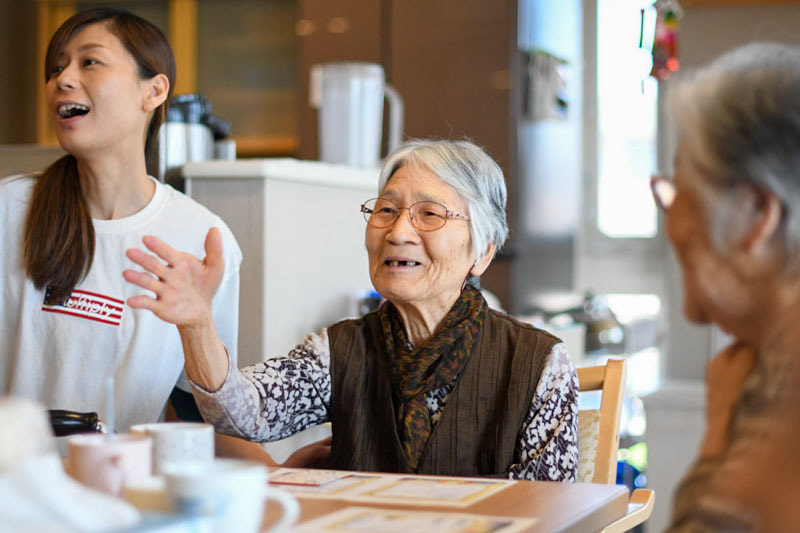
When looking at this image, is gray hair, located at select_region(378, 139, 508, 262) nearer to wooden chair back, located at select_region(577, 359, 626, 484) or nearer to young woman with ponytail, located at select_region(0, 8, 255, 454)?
wooden chair back, located at select_region(577, 359, 626, 484)

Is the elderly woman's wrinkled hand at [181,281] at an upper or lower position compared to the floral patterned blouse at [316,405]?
upper

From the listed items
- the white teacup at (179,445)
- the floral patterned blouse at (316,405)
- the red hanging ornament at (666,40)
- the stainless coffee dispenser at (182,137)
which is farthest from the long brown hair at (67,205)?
the red hanging ornament at (666,40)

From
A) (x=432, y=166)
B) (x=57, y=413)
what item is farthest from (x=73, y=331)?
(x=432, y=166)

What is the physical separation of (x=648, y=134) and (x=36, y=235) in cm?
405

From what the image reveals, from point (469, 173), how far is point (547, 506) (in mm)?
736

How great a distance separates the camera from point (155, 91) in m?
1.99

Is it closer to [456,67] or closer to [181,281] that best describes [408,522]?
[181,281]

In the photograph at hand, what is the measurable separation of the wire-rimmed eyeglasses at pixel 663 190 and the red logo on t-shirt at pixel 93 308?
3.62ft

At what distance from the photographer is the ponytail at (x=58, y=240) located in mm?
1863

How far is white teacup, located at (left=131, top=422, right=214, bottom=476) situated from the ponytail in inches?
32.5

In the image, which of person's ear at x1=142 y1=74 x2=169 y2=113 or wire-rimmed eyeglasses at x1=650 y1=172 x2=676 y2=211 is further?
person's ear at x1=142 y1=74 x2=169 y2=113

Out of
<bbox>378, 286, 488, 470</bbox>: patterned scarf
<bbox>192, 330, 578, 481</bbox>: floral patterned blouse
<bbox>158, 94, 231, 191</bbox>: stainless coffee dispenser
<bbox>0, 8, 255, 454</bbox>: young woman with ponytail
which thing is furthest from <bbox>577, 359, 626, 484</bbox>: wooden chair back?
<bbox>158, 94, 231, 191</bbox>: stainless coffee dispenser

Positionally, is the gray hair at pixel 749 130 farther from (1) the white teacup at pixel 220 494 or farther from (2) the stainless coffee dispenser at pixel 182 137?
(2) the stainless coffee dispenser at pixel 182 137

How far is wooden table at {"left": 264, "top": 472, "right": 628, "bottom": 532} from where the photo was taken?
3.52 ft
